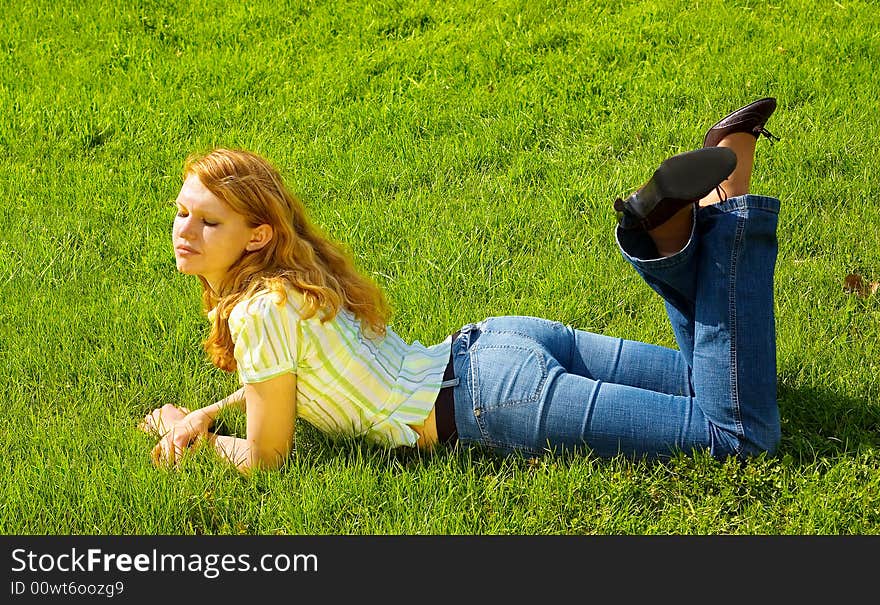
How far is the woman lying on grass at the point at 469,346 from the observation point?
3027 millimetres

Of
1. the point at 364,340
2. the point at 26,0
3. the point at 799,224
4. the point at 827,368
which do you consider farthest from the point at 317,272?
the point at 26,0

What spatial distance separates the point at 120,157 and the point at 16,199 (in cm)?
69

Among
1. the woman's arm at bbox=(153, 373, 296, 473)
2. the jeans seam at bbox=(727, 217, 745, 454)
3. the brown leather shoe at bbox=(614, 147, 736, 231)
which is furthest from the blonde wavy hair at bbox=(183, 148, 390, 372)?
the jeans seam at bbox=(727, 217, 745, 454)

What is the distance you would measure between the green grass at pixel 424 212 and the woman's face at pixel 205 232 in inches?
26.2

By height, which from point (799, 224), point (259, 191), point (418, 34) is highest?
point (418, 34)

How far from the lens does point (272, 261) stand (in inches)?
125

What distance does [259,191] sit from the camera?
10.2ft

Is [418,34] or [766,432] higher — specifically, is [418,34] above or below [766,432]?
above

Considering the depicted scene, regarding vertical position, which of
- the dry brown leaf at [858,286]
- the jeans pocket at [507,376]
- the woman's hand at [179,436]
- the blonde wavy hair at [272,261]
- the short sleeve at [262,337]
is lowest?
the woman's hand at [179,436]

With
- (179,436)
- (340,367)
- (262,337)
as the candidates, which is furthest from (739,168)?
(179,436)

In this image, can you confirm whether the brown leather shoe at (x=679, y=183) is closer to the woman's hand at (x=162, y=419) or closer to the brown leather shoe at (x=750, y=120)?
the brown leather shoe at (x=750, y=120)

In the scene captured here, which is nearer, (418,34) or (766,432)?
(766,432)

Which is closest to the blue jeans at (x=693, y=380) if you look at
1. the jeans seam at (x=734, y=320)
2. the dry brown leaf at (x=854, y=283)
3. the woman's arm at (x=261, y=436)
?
the jeans seam at (x=734, y=320)
